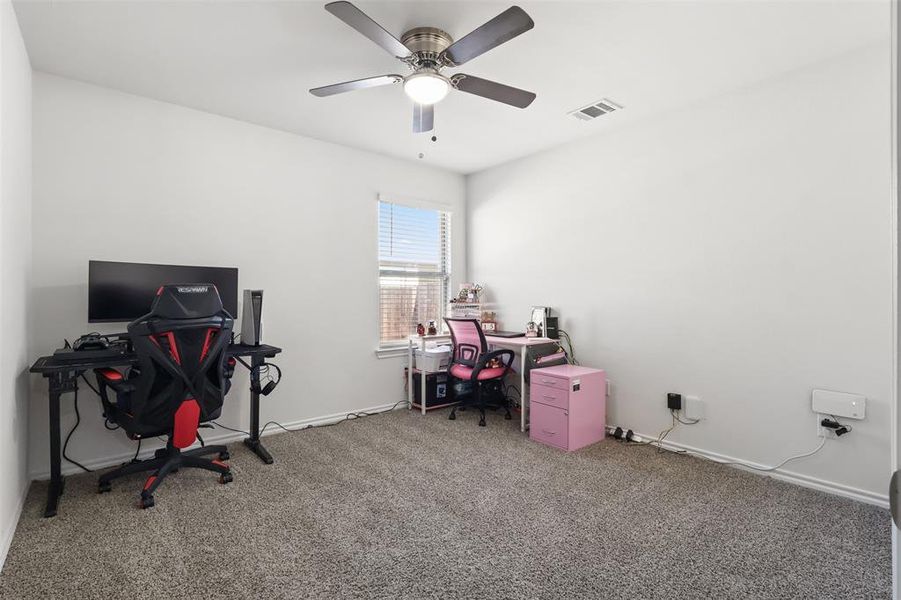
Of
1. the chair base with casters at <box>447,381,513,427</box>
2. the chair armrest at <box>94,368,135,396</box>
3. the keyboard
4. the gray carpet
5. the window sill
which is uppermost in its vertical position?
the keyboard

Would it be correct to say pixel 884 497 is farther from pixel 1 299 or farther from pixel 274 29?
pixel 1 299

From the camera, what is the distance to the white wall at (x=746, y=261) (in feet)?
8.13

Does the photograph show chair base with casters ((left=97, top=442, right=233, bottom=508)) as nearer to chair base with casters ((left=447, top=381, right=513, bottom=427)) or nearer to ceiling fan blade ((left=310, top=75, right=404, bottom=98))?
chair base with casters ((left=447, top=381, right=513, bottom=427))

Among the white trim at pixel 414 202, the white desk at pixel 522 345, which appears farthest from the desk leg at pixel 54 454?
the white desk at pixel 522 345

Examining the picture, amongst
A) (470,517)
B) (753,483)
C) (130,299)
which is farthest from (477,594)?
(130,299)

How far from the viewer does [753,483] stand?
106 inches

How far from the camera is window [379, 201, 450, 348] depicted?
175 inches

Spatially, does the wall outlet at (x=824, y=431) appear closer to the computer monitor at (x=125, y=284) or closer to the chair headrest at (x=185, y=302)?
the chair headrest at (x=185, y=302)

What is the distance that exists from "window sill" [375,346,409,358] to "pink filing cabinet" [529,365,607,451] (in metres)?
1.50

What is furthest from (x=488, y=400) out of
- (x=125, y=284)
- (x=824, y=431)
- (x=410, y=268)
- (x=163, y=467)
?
(x=125, y=284)

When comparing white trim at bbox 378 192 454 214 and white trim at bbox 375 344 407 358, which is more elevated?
white trim at bbox 378 192 454 214

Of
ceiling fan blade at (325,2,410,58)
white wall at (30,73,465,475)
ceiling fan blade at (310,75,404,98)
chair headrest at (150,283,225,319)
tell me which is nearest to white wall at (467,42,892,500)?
white wall at (30,73,465,475)

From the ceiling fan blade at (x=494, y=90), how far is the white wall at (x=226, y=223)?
2012 millimetres

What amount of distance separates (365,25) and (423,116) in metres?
0.92
